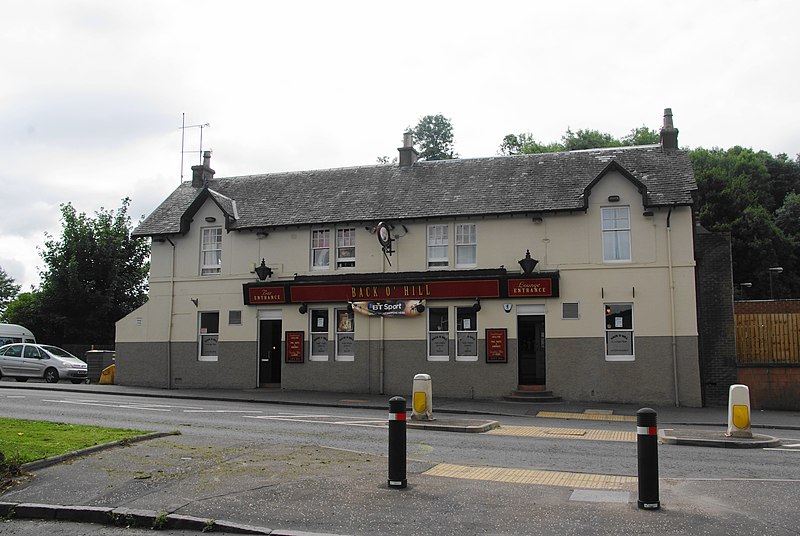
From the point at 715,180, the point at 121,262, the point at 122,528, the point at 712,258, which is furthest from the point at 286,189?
the point at 715,180

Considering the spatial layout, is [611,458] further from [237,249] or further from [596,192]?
[237,249]

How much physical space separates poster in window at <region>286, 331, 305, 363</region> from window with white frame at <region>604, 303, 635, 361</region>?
10047mm

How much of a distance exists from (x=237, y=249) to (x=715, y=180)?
35540 millimetres

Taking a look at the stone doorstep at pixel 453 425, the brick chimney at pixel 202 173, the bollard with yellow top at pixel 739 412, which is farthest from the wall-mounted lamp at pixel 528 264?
the brick chimney at pixel 202 173

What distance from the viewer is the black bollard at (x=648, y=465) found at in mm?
7629

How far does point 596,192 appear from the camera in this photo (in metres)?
22.5

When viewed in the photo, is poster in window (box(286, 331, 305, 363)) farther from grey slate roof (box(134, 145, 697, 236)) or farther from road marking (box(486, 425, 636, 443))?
road marking (box(486, 425, 636, 443))

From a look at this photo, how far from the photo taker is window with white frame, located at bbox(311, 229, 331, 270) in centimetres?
2495

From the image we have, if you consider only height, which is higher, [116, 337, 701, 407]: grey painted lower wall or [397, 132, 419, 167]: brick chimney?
[397, 132, 419, 167]: brick chimney

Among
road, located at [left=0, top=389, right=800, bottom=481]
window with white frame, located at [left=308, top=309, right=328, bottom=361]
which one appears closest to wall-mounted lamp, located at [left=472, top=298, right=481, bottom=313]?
window with white frame, located at [left=308, top=309, right=328, bottom=361]

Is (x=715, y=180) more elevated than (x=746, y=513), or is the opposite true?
(x=715, y=180)

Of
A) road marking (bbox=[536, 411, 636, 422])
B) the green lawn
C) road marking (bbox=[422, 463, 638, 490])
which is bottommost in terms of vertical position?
road marking (bbox=[536, 411, 636, 422])

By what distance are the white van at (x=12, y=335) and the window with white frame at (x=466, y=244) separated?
22.9 metres

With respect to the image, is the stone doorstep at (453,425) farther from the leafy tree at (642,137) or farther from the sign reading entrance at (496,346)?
the leafy tree at (642,137)
